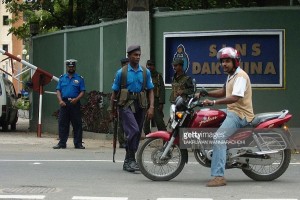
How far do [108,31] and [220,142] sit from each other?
399 inches

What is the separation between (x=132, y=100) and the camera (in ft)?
37.0

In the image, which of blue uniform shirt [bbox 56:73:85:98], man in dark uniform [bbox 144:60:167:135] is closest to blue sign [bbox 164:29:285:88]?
man in dark uniform [bbox 144:60:167:135]

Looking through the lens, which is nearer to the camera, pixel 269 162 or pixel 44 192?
pixel 44 192

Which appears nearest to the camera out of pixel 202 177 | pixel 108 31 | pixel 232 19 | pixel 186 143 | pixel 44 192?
pixel 44 192

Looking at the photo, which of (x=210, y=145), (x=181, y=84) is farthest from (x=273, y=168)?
(x=181, y=84)

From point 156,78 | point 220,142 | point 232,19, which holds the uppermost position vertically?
point 232,19

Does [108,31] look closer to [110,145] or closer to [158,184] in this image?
[110,145]

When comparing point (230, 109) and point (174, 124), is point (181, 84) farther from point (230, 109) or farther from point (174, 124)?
point (230, 109)

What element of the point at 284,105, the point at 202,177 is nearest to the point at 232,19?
the point at 284,105

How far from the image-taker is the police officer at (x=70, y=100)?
1562 centimetres

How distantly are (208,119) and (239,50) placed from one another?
695cm

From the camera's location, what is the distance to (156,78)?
51.3ft

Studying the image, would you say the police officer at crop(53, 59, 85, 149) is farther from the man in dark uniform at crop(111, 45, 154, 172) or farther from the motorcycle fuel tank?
the motorcycle fuel tank

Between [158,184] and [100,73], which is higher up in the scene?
[100,73]
